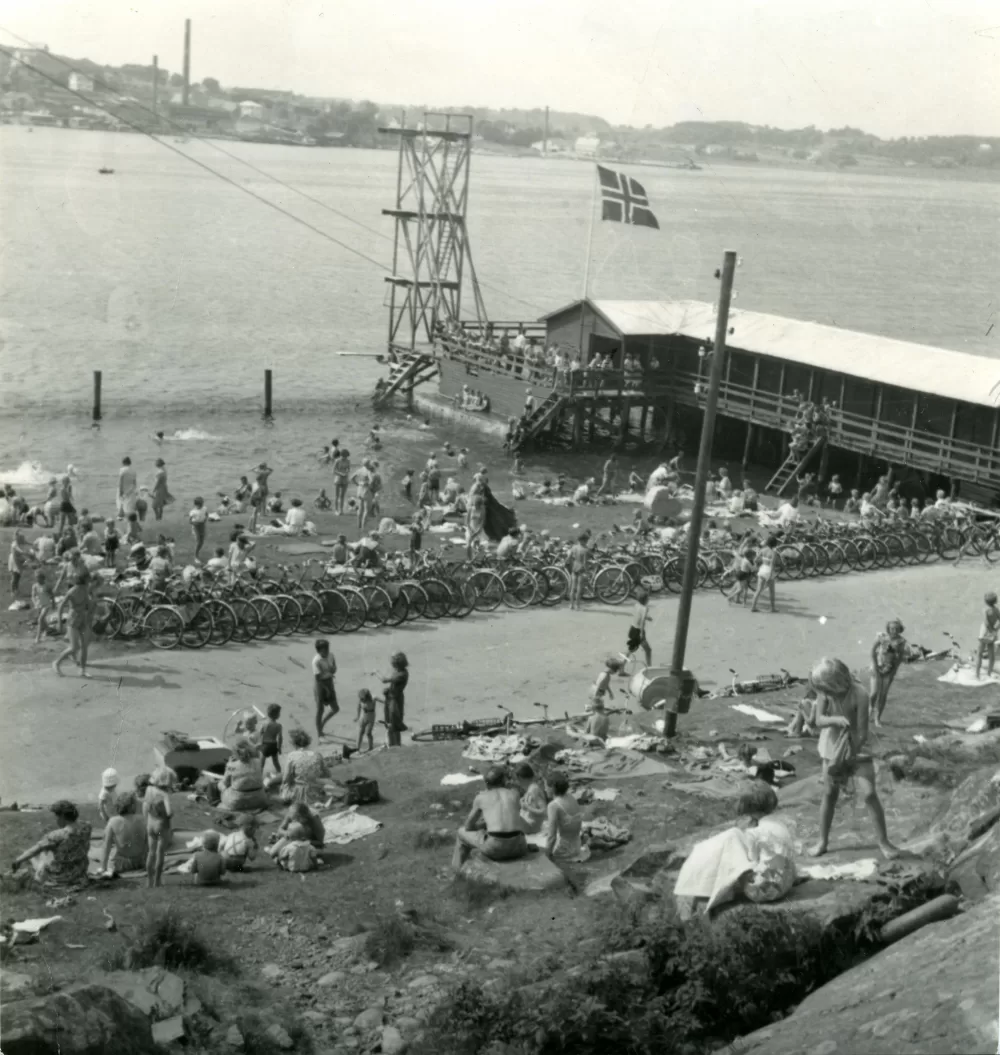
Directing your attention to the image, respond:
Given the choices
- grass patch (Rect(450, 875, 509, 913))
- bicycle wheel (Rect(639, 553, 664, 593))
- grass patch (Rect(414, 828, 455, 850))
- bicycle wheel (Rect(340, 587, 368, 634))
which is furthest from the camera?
bicycle wheel (Rect(639, 553, 664, 593))

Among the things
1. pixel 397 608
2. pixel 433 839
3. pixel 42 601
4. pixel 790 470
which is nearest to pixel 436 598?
pixel 397 608

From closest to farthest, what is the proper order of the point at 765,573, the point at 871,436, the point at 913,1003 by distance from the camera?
the point at 913,1003, the point at 765,573, the point at 871,436

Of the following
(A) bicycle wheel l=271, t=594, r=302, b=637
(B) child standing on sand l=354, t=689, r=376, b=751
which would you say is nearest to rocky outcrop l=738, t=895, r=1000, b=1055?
(B) child standing on sand l=354, t=689, r=376, b=751

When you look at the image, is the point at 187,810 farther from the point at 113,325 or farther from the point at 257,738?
the point at 113,325

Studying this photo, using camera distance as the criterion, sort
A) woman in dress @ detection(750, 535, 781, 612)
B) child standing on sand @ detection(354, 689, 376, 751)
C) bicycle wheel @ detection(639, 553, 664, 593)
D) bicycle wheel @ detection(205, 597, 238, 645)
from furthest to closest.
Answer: bicycle wheel @ detection(639, 553, 664, 593)
woman in dress @ detection(750, 535, 781, 612)
bicycle wheel @ detection(205, 597, 238, 645)
child standing on sand @ detection(354, 689, 376, 751)

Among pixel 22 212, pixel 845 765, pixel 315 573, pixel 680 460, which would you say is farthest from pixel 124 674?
pixel 22 212

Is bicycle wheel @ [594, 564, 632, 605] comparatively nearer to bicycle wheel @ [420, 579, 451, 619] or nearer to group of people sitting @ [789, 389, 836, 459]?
bicycle wheel @ [420, 579, 451, 619]

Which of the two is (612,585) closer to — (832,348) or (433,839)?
(433,839)

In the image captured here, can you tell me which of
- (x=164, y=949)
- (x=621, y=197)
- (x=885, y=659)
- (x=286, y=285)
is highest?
(x=621, y=197)
